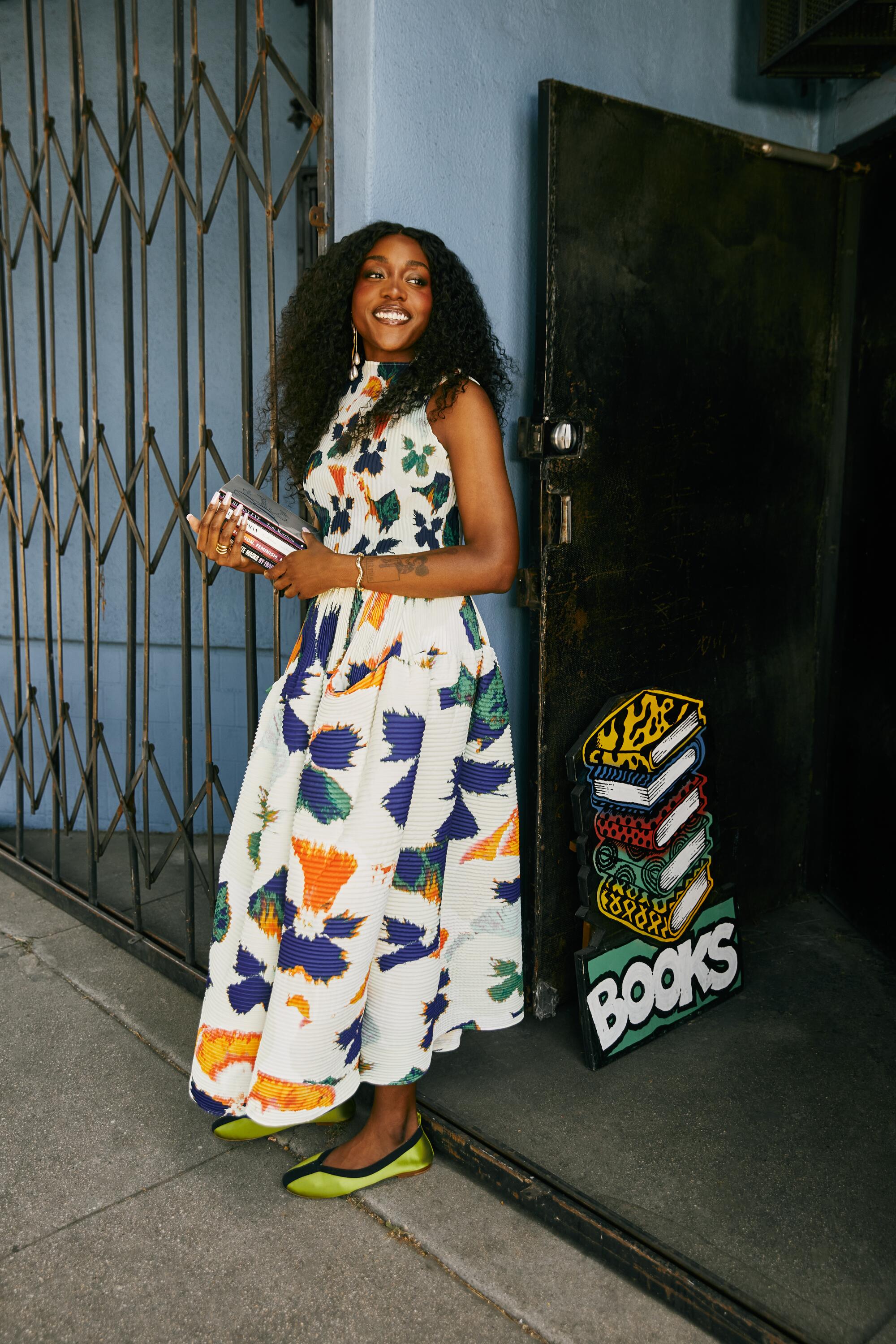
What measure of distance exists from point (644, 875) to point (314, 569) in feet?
3.83

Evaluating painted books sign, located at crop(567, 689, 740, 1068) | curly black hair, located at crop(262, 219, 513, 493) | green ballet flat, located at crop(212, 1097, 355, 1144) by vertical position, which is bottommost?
green ballet flat, located at crop(212, 1097, 355, 1144)

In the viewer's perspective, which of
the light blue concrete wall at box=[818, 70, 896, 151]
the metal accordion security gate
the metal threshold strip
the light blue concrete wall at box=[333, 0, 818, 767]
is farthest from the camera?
the metal accordion security gate

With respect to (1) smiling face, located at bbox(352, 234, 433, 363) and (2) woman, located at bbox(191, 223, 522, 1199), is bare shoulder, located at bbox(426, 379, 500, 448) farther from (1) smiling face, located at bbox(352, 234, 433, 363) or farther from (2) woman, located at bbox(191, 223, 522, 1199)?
(1) smiling face, located at bbox(352, 234, 433, 363)

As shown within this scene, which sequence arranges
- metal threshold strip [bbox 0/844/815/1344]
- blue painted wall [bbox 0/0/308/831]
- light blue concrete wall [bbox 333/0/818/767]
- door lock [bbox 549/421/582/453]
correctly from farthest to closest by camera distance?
1. blue painted wall [bbox 0/0/308/831]
2. door lock [bbox 549/421/582/453]
3. light blue concrete wall [bbox 333/0/818/767]
4. metal threshold strip [bbox 0/844/815/1344]

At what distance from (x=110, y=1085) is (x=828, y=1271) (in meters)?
1.58

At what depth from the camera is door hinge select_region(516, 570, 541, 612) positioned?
A: 7.80 feet

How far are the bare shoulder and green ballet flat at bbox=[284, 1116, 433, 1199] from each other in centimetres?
142

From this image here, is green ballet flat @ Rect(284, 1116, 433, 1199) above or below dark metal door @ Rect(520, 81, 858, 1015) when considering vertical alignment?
below

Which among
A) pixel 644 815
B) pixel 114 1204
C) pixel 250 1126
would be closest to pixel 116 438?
pixel 644 815

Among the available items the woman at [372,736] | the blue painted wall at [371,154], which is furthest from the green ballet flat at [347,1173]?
the blue painted wall at [371,154]

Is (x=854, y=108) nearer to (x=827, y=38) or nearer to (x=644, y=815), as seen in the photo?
(x=827, y=38)

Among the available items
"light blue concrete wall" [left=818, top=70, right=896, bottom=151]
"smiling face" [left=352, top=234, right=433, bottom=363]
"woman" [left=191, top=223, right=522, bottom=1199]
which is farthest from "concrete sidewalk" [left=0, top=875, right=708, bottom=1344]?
"light blue concrete wall" [left=818, top=70, right=896, bottom=151]

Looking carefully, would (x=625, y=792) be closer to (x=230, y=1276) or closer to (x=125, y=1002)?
(x=230, y=1276)

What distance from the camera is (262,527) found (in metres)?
1.84
